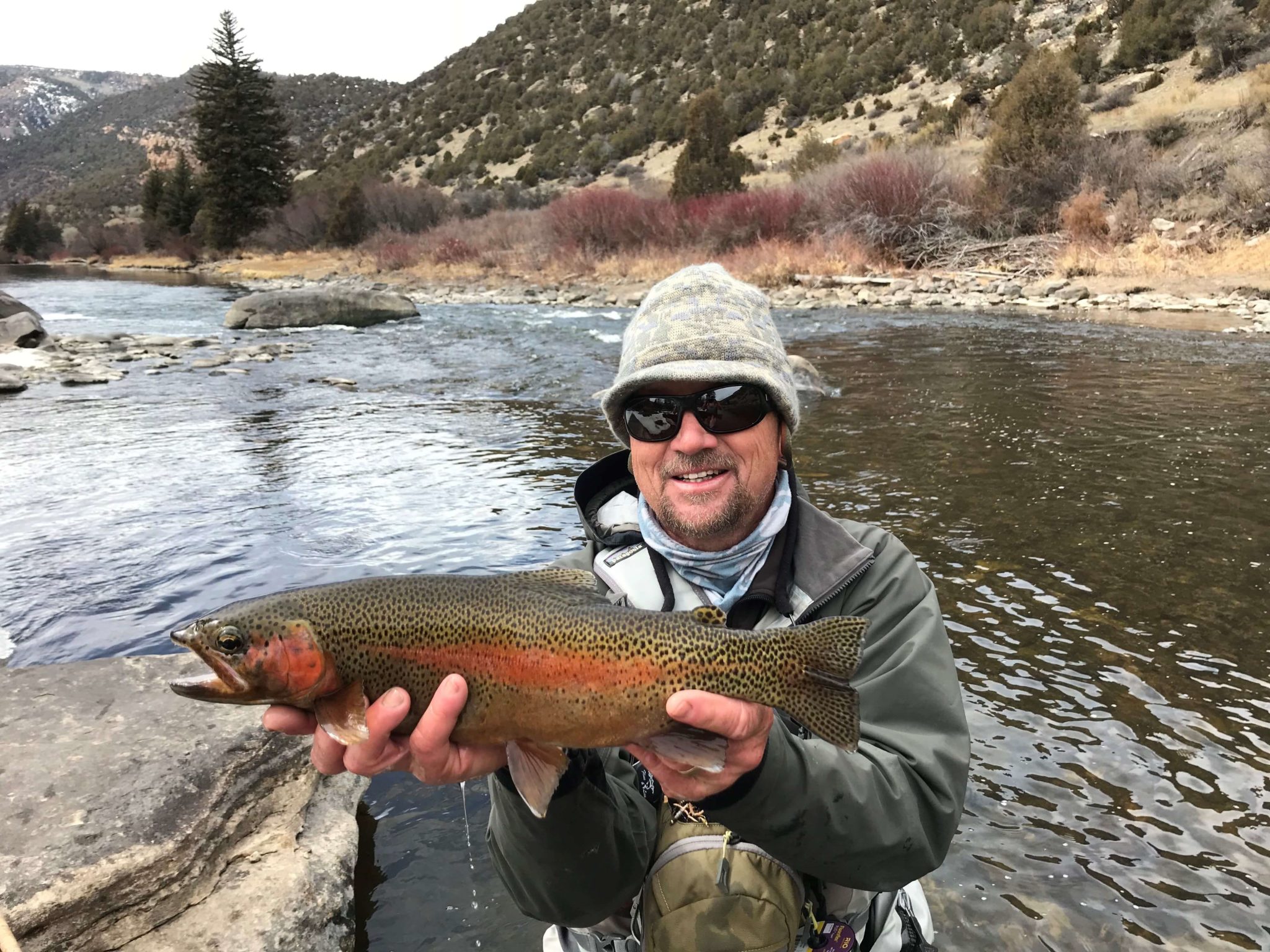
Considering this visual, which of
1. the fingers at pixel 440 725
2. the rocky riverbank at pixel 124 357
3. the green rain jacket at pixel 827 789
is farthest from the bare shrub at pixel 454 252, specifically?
the fingers at pixel 440 725

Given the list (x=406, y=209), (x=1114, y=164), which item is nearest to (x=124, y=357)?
(x=1114, y=164)

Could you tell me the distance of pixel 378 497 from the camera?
870 cm

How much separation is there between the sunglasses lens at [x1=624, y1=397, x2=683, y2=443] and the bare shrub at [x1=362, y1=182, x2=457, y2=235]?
1875 inches

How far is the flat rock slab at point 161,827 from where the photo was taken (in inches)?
104

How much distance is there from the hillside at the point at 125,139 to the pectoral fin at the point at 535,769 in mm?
91745

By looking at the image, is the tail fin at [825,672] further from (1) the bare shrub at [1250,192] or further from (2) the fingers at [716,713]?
(1) the bare shrub at [1250,192]

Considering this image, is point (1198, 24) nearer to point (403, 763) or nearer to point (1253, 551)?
point (1253, 551)

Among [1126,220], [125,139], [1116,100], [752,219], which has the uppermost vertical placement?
[125,139]

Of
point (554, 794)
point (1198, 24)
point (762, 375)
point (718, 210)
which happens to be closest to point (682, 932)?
point (554, 794)

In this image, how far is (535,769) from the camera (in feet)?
6.75

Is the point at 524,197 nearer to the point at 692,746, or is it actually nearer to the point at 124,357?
the point at 124,357

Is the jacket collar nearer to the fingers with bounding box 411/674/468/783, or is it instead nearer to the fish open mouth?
the fingers with bounding box 411/674/468/783

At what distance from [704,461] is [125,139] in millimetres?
162646

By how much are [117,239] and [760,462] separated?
7702 cm
